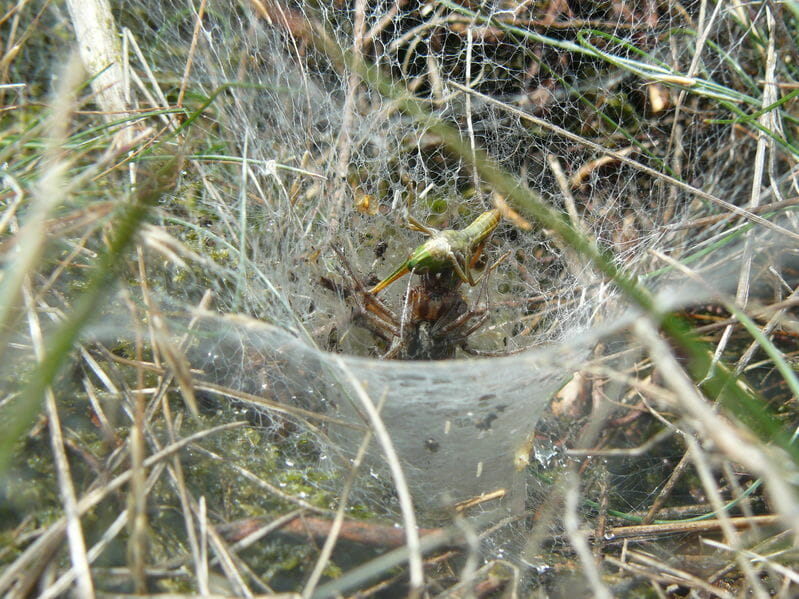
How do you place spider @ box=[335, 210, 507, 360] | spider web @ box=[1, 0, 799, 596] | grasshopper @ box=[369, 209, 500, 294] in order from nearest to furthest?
1. grasshopper @ box=[369, 209, 500, 294]
2. spider @ box=[335, 210, 507, 360]
3. spider web @ box=[1, 0, 799, 596]

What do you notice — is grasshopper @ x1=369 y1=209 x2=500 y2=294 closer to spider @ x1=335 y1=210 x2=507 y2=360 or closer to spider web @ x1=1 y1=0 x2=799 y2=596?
spider @ x1=335 y1=210 x2=507 y2=360

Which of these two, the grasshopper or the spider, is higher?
the grasshopper

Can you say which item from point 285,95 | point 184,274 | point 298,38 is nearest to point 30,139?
point 184,274

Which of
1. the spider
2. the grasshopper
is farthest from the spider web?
the grasshopper

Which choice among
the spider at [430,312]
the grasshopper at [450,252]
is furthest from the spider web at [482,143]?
the grasshopper at [450,252]

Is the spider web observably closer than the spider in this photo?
No

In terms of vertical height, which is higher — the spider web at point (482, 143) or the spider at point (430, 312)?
the spider web at point (482, 143)

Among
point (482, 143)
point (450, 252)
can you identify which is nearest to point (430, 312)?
point (450, 252)

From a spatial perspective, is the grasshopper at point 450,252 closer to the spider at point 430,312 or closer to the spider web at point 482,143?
the spider at point 430,312

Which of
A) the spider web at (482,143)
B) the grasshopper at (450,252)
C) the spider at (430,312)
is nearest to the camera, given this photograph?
the grasshopper at (450,252)
